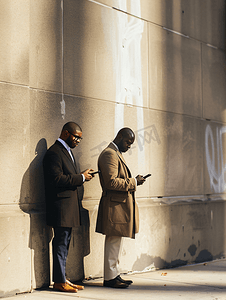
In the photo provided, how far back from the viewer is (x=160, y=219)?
7430 millimetres

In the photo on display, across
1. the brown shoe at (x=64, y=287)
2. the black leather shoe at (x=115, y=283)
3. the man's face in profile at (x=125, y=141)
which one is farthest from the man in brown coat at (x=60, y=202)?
the man's face in profile at (x=125, y=141)

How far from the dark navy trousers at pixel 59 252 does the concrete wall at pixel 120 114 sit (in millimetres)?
290

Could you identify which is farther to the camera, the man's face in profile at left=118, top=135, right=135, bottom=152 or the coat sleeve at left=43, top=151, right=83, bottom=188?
the man's face in profile at left=118, top=135, right=135, bottom=152

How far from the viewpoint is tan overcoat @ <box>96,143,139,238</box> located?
18.2 feet

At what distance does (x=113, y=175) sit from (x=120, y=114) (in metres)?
1.73

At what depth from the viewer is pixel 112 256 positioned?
18.5 feet

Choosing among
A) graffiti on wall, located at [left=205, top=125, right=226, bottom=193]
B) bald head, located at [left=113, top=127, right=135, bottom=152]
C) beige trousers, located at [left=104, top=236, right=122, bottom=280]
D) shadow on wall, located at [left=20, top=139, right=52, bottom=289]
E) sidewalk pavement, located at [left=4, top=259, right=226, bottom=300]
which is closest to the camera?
sidewalk pavement, located at [left=4, top=259, right=226, bottom=300]

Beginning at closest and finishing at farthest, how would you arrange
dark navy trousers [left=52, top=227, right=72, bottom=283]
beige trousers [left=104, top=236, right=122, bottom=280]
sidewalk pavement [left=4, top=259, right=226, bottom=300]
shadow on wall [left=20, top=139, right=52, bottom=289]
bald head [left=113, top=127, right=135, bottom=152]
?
1. sidewalk pavement [left=4, top=259, right=226, bottom=300]
2. dark navy trousers [left=52, top=227, right=72, bottom=283]
3. shadow on wall [left=20, top=139, right=52, bottom=289]
4. beige trousers [left=104, top=236, right=122, bottom=280]
5. bald head [left=113, top=127, right=135, bottom=152]

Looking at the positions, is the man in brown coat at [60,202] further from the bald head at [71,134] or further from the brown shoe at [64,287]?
the bald head at [71,134]

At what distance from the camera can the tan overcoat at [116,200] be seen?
5.54 meters

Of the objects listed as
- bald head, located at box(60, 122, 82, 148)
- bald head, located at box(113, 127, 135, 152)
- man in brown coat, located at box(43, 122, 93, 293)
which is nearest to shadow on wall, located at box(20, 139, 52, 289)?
man in brown coat, located at box(43, 122, 93, 293)

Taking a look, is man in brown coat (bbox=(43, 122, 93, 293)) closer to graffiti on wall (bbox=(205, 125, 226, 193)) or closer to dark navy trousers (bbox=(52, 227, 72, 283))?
dark navy trousers (bbox=(52, 227, 72, 283))

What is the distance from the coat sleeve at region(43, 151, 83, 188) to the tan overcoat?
1.36 feet

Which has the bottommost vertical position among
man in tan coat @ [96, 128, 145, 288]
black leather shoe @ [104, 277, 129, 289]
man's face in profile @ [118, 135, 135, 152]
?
black leather shoe @ [104, 277, 129, 289]
